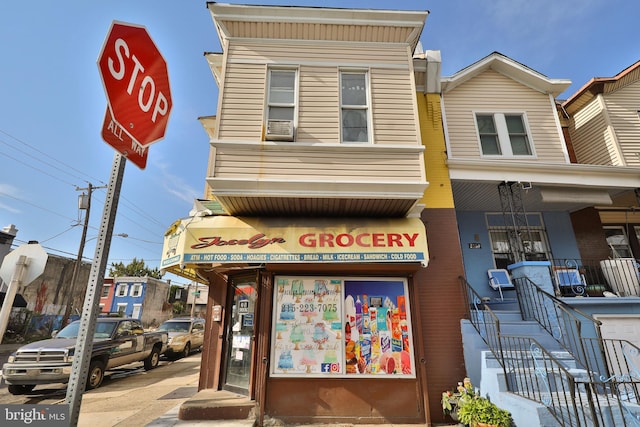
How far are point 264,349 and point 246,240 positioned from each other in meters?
2.31

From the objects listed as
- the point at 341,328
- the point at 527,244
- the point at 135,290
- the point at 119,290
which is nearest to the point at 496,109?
the point at 527,244

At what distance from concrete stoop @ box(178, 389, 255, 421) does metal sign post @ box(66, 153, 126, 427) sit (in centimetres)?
494

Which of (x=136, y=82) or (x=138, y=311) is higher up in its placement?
(x=136, y=82)

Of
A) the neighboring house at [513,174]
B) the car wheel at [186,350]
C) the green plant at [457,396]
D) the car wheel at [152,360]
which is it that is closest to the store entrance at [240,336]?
the green plant at [457,396]

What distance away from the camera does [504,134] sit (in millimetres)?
9438

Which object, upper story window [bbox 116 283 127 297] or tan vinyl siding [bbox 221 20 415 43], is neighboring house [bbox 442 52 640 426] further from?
upper story window [bbox 116 283 127 297]

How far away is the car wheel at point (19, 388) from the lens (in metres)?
8.85

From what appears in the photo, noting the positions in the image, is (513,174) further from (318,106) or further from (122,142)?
(122,142)

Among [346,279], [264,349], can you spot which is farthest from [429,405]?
[264,349]

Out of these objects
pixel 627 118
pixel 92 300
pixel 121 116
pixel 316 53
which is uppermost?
pixel 316 53

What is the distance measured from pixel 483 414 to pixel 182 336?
1473cm

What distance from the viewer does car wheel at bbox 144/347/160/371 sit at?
42.2 ft

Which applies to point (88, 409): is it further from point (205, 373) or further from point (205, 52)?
point (205, 52)

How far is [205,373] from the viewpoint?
24.4 feet
